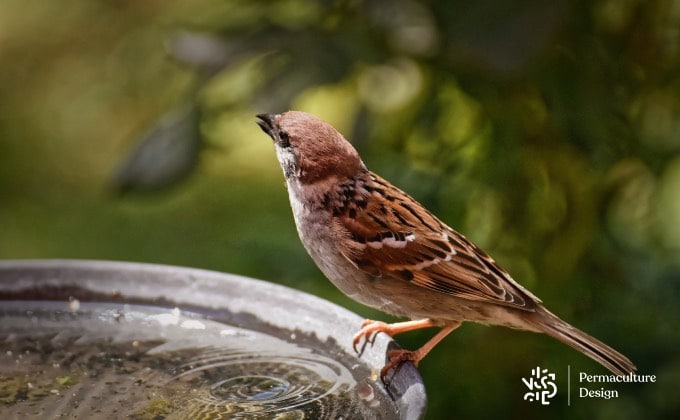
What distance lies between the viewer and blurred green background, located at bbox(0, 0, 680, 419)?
252cm

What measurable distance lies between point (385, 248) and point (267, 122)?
415mm

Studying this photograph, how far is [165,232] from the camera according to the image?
621cm

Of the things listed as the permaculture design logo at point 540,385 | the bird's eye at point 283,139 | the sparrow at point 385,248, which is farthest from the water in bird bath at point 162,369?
the permaculture design logo at point 540,385

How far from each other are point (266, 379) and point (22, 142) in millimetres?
5354

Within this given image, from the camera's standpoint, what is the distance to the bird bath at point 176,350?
→ 1926 mm

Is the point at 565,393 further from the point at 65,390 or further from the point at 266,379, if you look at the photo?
the point at 65,390

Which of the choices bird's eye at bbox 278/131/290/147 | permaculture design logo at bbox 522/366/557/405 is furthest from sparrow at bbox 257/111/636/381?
permaculture design logo at bbox 522/366/557/405

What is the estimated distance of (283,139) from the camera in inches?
95.0

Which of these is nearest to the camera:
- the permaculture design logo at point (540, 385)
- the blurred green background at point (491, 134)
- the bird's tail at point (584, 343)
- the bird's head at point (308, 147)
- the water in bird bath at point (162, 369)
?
the water in bird bath at point (162, 369)

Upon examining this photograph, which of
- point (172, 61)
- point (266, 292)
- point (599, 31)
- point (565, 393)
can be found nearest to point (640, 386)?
point (565, 393)

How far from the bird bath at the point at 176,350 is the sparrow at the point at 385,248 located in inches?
11.3

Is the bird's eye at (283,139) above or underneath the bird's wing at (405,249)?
above

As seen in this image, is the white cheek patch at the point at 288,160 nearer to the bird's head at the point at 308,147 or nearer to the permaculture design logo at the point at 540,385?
the bird's head at the point at 308,147

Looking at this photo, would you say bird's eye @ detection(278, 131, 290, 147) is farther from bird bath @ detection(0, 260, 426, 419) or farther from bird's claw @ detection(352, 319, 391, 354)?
bird's claw @ detection(352, 319, 391, 354)
